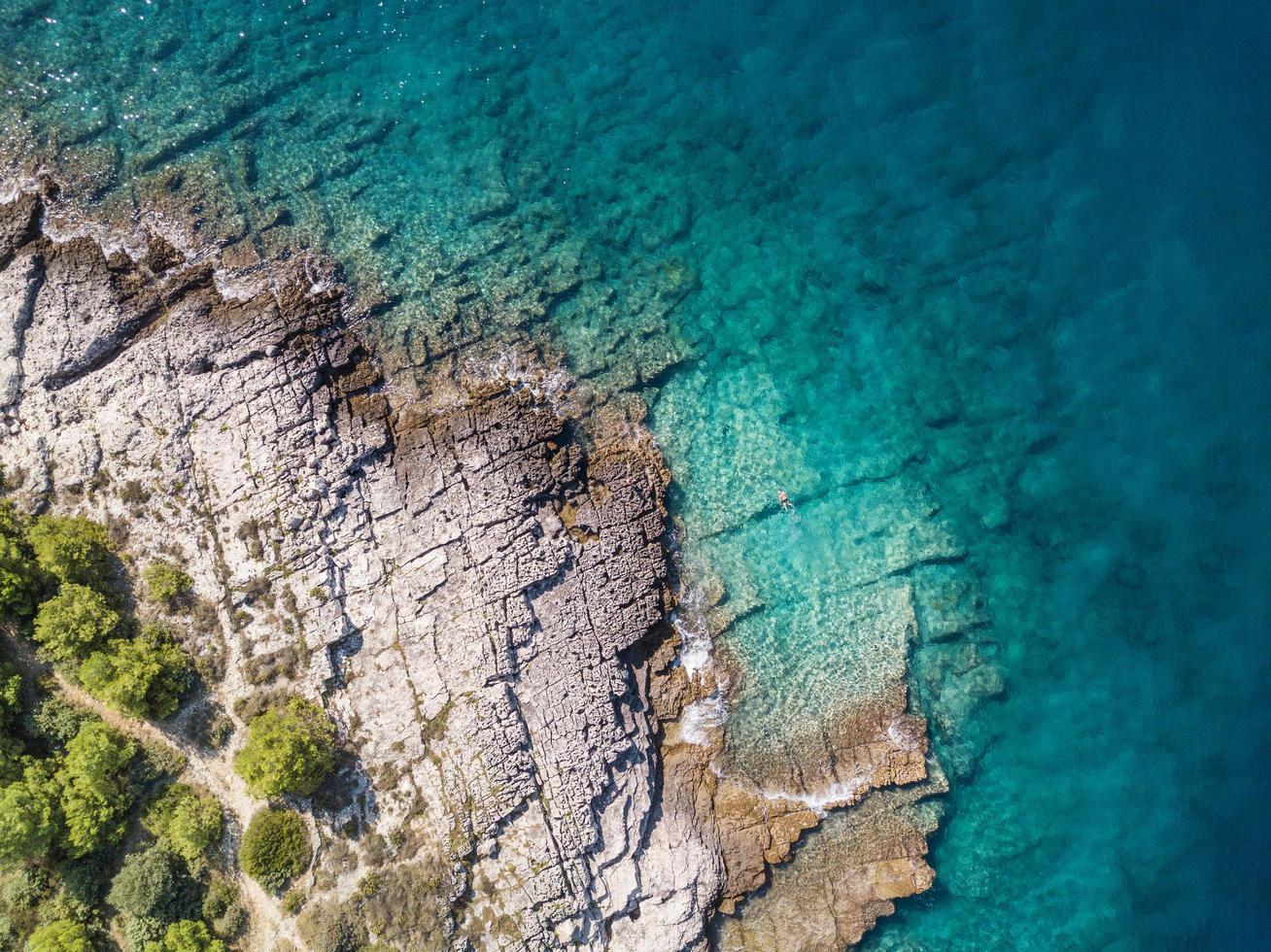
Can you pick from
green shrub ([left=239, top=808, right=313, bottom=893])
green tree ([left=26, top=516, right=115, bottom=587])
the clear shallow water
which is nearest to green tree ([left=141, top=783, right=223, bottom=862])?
green shrub ([left=239, top=808, right=313, bottom=893])

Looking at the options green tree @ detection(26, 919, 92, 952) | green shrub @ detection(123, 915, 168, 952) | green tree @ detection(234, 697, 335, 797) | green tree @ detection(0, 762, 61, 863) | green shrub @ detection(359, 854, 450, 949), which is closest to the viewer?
green tree @ detection(0, 762, 61, 863)

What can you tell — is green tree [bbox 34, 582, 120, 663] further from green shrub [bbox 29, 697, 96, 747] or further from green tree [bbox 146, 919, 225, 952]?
green tree [bbox 146, 919, 225, 952]

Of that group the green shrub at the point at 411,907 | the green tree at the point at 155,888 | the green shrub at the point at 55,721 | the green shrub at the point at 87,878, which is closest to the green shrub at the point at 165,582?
the green shrub at the point at 55,721

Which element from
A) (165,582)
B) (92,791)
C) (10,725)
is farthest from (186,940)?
(165,582)

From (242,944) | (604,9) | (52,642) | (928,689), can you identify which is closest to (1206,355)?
(928,689)

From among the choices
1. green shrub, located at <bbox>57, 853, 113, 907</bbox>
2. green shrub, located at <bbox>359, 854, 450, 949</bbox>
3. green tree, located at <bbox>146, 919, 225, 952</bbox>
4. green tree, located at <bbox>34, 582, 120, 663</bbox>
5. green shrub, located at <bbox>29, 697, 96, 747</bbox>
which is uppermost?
green tree, located at <bbox>34, 582, 120, 663</bbox>

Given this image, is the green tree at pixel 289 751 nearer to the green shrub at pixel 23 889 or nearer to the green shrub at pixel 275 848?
the green shrub at pixel 275 848
